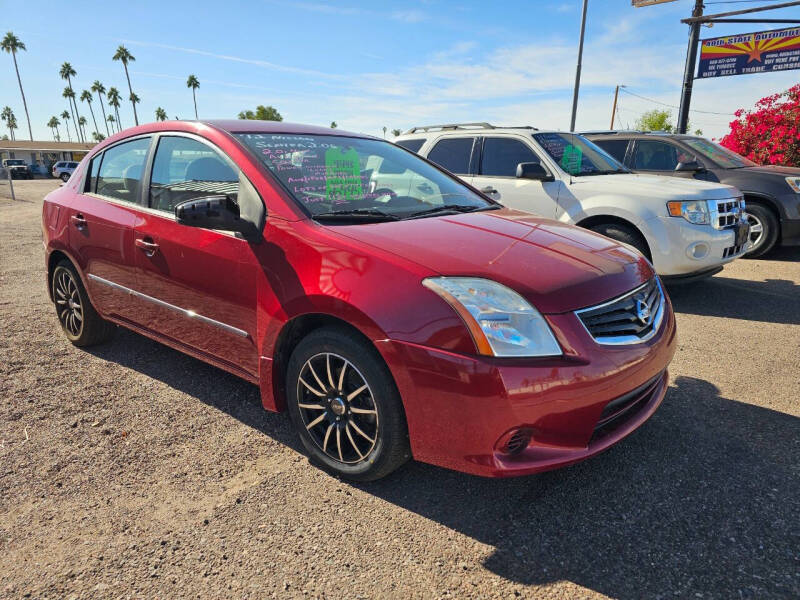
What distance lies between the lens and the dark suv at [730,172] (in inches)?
291

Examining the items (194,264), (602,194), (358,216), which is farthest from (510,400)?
(602,194)

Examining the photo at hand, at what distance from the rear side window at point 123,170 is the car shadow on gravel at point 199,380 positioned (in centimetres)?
123

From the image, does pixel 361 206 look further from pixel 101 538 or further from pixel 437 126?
pixel 437 126

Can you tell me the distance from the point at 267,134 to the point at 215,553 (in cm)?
226

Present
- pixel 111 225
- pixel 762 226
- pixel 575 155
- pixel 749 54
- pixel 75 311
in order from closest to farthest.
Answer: pixel 111 225 → pixel 75 311 → pixel 575 155 → pixel 762 226 → pixel 749 54

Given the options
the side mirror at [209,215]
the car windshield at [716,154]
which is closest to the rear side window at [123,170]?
the side mirror at [209,215]

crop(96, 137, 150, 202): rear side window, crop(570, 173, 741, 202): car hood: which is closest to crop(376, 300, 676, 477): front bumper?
crop(96, 137, 150, 202): rear side window

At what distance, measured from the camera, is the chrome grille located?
5.29 meters

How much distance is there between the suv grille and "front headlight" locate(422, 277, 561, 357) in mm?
215

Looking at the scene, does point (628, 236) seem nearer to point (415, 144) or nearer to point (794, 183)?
point (415, 144)

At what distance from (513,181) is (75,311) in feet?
15.3

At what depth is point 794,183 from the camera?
7.46 m

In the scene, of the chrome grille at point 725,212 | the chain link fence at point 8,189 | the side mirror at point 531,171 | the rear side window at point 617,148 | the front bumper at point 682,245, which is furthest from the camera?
the chain link fence at point 8,189

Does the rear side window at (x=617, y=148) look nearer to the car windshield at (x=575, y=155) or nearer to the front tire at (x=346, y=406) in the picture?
the car windshield at (x=575, y=155)
